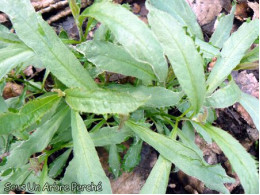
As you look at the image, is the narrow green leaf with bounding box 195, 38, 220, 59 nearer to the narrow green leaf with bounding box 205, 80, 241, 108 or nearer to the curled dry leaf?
the narrow green leaf with bounding box 205, 80, 241, 108

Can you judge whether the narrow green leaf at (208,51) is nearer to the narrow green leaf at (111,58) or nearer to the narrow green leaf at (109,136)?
the narrow green leaf at (111,58)

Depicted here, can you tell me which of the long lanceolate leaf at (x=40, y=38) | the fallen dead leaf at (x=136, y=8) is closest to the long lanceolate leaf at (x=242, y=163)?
the long lanceolate leaf at (x=40, y=38)

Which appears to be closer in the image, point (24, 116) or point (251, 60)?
point (24, 116)

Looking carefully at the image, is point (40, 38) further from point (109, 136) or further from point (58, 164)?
point (58, 164)

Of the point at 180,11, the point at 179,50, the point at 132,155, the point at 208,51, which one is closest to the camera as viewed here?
the point at 179,50

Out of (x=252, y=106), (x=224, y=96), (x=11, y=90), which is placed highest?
(x=224, y=96)

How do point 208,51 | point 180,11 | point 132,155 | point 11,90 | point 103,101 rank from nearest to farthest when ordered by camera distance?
point 103,101 → point 208,51 → point 180,11 → point 132,155 → point 11,90

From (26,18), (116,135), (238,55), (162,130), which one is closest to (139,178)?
(162,130)

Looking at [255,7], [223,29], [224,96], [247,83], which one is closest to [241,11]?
[255,7]
